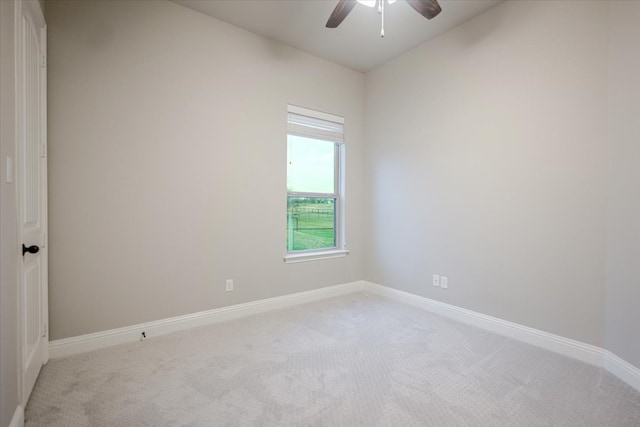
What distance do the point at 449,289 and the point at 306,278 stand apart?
5.24 ft

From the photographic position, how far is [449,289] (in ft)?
10.2

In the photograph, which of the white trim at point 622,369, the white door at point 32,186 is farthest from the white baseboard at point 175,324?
the white trim at point 622,369

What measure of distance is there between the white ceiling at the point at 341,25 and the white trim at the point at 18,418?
312cm

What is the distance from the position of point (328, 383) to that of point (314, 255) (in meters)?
1.85

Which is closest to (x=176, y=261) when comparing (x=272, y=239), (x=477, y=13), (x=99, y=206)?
(x=99, y=206)

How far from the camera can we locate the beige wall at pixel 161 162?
228cm

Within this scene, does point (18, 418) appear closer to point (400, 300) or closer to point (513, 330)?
point (400, 300)

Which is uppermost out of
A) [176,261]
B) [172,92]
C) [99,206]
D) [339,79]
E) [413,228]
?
[339,79]

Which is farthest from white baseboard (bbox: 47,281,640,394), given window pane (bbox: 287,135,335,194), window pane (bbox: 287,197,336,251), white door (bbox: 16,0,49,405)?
window pane (bbox: 287,135,335,194)

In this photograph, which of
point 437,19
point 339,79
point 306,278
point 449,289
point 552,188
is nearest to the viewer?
point 552,188

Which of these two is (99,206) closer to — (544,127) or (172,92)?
(172,92)

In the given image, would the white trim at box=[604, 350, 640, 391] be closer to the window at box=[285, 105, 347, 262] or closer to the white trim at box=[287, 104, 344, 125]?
the window at box=[285, 105, 347, 262]

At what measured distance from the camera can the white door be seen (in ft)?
5.29

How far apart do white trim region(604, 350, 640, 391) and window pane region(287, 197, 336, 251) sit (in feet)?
9.00
